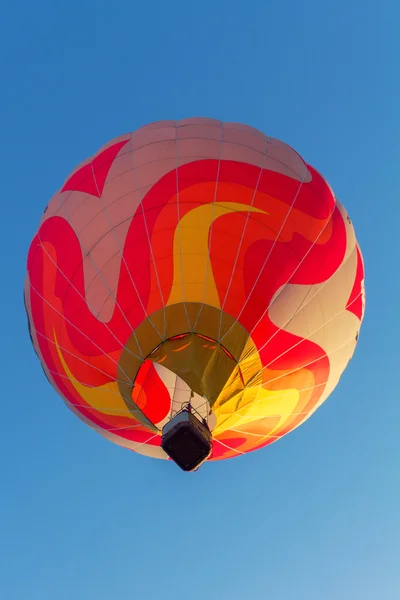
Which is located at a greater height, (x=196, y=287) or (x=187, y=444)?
(x=196, y=287)

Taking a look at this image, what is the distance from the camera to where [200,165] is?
8.41m

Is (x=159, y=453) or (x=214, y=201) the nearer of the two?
(x=214, y=201)

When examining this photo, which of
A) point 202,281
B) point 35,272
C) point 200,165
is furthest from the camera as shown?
point 35,272

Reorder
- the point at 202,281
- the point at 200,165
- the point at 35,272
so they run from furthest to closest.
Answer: the point at 35,272
the point at 200,165
the point at 202,281

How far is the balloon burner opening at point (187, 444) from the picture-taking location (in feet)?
23.7

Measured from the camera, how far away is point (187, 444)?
7.24 metres

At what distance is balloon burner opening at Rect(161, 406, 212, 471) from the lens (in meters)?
7.22

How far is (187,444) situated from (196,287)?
1920mm

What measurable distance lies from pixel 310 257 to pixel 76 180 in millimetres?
3567

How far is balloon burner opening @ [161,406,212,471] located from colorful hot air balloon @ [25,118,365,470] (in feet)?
0.09

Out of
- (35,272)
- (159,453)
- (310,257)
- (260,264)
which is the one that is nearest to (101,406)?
(159,453)

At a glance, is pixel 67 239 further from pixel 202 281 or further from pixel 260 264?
pixel 260 264

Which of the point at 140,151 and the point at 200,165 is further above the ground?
the point at 140,151

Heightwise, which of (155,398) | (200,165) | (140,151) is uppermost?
(140,151)
